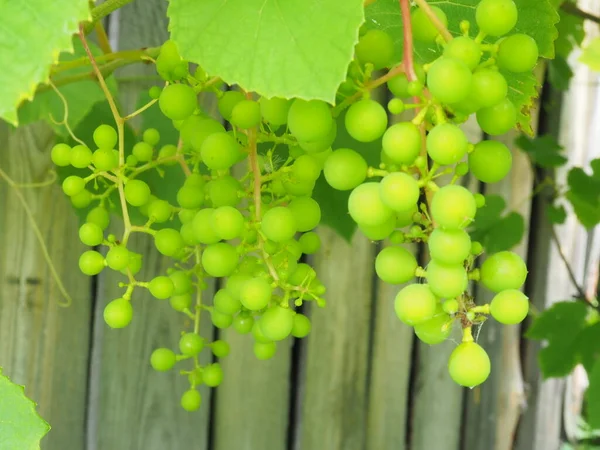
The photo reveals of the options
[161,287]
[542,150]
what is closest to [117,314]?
[161,287]

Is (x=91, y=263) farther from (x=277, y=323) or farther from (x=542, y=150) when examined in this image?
(x=542, y=150)

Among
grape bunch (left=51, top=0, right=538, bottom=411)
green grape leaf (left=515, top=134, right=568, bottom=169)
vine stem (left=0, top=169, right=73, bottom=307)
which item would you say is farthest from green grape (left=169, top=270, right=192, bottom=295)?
green grape leaf (left=515, top=134, right=568, bottom=169)

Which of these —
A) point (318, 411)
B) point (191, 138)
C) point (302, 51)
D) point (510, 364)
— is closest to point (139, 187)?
point (191, 138)

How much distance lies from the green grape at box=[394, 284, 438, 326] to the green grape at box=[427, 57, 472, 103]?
10cm

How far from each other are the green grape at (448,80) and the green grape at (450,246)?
0.07 metres

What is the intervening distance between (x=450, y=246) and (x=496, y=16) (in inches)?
5.9

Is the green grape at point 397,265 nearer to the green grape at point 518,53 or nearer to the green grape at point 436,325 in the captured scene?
the green grape at point 436,325

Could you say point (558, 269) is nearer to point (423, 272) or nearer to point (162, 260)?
point (162, 260)

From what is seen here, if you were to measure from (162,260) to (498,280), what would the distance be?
76 cm

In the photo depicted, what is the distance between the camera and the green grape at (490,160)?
38 centimetres

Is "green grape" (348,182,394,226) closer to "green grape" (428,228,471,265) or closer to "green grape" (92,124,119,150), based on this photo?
"green grape" (428,228,471,265)

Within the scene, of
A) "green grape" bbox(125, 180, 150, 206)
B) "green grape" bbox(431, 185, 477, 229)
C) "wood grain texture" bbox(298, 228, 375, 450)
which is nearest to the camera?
"green grape" bbox(431, 185, 477, 229)

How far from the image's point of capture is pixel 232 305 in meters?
0.50

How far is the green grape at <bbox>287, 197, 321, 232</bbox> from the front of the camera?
47 centimetres
